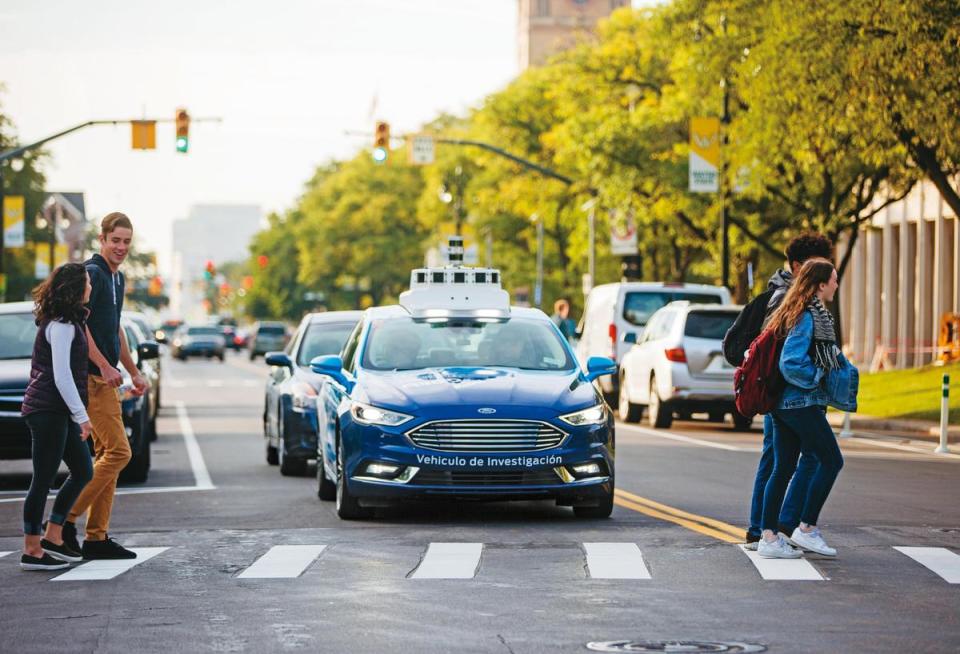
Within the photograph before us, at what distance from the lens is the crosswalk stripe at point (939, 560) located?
35.4 ft

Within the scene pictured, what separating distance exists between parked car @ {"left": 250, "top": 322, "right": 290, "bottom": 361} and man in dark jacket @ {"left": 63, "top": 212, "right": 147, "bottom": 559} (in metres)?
77.7

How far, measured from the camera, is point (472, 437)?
13469 mm

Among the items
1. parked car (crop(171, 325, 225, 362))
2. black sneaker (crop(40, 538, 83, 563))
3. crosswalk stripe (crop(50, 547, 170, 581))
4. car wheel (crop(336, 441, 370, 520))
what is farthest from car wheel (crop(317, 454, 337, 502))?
parked car (crop(171, 325, 225, 362))

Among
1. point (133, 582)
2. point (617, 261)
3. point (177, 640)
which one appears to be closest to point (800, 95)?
point (133, 582)

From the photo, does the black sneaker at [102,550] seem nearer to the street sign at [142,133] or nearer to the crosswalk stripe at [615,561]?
the crosswalk stripe at [615,561]

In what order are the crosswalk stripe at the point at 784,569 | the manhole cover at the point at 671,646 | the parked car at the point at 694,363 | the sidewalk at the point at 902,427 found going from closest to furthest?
the manhole cover at the point at 671,646
the crosswalk stripe at the point at 784,569
the sidewalk at the point at 902,427
the parked car at the point at 694,363

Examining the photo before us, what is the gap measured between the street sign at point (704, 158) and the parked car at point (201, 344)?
5494 cm

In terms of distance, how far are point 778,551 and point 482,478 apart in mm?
2544

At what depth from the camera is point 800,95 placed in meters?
28.5

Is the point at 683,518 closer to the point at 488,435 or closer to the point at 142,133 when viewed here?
the point at 488,435

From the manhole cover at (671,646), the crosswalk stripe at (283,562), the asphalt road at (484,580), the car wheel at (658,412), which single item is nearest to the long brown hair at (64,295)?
the asphalt road at (484,580)

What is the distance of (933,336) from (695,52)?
2209cm

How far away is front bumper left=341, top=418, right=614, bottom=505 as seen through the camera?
13.4 meters

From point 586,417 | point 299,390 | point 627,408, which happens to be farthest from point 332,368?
point 627,408
